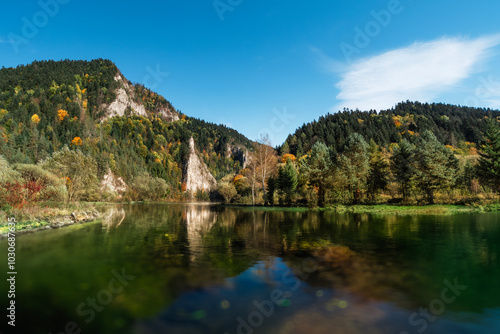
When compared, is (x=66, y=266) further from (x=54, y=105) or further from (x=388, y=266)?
(x=54, y=105)

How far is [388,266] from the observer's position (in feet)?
36.3

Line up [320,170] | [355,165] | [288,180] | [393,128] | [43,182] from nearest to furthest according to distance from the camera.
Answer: [43,182] → [320,170] → [355,165] → [288,180] → [393,128]

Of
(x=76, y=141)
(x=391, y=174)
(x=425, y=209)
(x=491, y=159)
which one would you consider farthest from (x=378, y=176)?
(x=76, y=141)

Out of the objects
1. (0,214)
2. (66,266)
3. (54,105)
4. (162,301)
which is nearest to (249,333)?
(162,301)

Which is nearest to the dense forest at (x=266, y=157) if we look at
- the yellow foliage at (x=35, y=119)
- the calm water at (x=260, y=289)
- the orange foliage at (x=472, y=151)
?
the yellow foliage at (x=35, y=119)

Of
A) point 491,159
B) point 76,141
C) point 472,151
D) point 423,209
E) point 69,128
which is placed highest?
point 69,128

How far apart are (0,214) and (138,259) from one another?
19.5m

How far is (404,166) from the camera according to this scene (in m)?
51.0

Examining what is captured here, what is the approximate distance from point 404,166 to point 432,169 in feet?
15.9

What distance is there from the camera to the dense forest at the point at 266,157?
47594mm

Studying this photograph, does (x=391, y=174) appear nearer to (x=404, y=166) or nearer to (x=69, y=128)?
(x=404, y=166)

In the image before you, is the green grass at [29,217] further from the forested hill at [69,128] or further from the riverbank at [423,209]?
the forested hill at [69,128]

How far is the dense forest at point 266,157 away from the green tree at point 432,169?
177mm

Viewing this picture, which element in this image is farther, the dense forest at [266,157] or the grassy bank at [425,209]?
the dense forest at [266,157]
